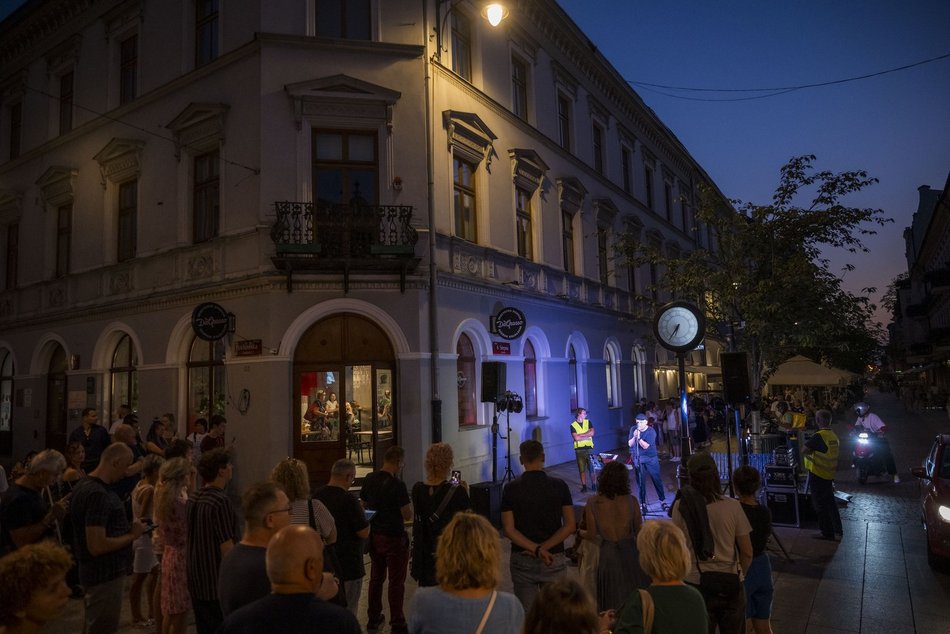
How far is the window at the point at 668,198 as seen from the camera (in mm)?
29106

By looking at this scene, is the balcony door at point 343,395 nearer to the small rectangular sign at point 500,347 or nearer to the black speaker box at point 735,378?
the small rectangular sign at point 500,347

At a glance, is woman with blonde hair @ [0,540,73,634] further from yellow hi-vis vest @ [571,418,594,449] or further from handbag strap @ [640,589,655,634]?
yellow hi-vis vest @ [571,418,594,449]

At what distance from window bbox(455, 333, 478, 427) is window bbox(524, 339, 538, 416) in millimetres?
2492

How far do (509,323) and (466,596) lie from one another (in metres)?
12.1

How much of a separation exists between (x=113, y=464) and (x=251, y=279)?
316 inches

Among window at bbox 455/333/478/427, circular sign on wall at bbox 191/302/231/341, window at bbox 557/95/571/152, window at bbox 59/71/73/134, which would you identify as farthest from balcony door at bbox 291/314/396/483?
window at bbox 59/71/73/134

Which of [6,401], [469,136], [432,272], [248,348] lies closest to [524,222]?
[469,136]

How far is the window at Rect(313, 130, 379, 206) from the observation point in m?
13.0

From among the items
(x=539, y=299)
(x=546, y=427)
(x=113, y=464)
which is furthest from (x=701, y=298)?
(x=113, y=464)

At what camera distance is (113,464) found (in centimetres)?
498

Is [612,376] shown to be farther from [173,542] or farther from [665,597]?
[665,597]

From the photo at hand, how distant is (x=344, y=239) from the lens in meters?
12.4

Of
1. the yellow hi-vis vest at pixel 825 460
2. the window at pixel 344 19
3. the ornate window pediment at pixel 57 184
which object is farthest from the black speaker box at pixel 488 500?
the ornate window pediment at pixel 57 184

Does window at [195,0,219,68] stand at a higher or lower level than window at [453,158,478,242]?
higher
